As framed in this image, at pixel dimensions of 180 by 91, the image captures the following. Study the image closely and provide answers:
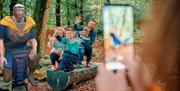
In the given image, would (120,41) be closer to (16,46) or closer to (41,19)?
(16,46)

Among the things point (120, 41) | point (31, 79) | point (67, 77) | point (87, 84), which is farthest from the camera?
point (87, 84)

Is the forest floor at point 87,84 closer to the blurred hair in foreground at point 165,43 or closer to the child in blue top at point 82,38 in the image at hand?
the child in blue top at point 82,38

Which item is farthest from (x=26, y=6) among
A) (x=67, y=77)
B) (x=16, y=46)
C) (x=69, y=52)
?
(x=67, y=77)

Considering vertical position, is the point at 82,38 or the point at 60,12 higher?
the point at 60,12

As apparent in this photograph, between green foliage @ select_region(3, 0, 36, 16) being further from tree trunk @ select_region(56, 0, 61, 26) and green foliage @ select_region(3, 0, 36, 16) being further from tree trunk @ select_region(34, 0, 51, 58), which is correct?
tree trunk @ select_region(56, 0, 61, 26)

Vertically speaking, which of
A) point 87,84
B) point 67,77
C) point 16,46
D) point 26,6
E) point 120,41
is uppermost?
point 120,41

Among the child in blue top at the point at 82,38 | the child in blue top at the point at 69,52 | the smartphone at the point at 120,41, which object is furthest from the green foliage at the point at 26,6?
the smartphone at the point at 120,41

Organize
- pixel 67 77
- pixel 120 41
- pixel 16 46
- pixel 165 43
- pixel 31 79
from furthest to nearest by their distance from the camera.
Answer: pixel 67 77
pixel 31 79
pixel 16 46
pixel 120 41
pixel 165 43

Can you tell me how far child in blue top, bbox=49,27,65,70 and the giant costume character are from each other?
20cm

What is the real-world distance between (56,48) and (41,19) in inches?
15.8

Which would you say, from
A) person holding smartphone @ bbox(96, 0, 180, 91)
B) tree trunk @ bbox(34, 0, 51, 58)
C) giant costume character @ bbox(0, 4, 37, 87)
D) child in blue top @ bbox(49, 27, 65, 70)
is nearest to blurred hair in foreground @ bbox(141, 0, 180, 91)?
person holding smartphone @ bbox(96, 0, 180, 91)

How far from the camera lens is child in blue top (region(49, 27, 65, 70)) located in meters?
4.14

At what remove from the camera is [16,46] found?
4012 mm

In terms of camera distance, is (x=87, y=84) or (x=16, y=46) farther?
(x=87, y=84)
